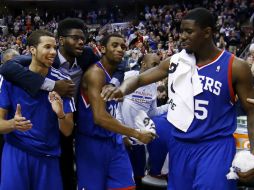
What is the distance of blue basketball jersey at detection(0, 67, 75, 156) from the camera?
371 cm

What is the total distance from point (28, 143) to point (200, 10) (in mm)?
1677

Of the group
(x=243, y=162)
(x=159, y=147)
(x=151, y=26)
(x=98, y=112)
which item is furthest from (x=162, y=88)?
(x=151, y=26)

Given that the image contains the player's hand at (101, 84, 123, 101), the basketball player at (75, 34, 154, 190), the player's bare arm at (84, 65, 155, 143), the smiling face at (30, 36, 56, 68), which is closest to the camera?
the player's hand at (101, 84, 123, 101)

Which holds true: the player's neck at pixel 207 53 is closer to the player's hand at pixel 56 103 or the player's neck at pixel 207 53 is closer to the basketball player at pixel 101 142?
the basketball player at pixel 101 142

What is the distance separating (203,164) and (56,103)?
3.95ft

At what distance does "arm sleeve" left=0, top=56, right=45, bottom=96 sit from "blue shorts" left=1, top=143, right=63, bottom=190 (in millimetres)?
498

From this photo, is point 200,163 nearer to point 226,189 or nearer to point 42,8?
point 226,189

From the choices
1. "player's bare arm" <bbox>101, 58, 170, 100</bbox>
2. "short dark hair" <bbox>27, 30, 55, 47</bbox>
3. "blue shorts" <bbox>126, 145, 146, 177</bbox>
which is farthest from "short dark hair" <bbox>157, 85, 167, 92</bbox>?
"short dark hair" <bbox>27, 30, 55, 47</bbox>

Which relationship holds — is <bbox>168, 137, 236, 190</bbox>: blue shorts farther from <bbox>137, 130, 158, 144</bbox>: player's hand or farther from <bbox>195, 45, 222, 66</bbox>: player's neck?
<bbox>195, 45, 222, 66</bbox>: player's neck

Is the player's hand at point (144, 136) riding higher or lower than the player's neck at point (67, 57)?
lower

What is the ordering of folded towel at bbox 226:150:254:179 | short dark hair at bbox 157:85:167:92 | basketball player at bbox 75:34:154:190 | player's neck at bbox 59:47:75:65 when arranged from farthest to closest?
short dark hair at bbox 157:85:167:92 < player's neck at bbox 59:47:75:65 < basketball player at bbox 75:34:154:190 < folded towel at bbox 226:150:254:179

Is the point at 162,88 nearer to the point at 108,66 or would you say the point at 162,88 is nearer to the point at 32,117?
the point at 108,66

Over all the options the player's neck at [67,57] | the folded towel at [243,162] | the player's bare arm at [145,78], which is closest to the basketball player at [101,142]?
the player's neck at [67,57]

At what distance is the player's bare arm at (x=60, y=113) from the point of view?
144 inches
